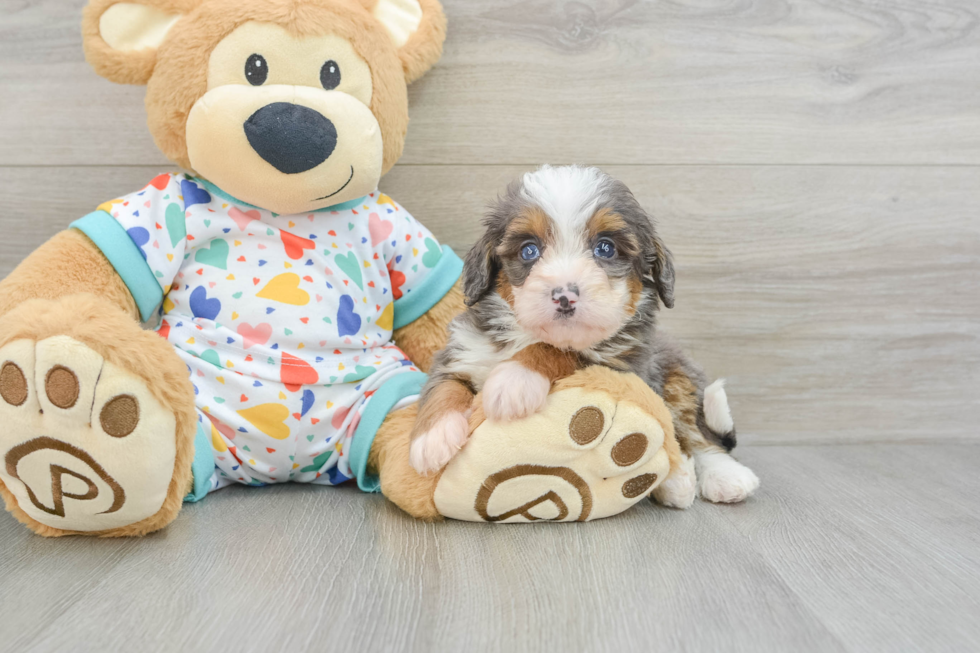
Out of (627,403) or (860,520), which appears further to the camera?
(860,520)

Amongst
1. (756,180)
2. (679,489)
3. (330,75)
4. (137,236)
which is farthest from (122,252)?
(756,180)

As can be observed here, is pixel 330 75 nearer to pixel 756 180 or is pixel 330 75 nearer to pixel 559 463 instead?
pixel 559 463

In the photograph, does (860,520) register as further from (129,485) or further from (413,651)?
(129,485)

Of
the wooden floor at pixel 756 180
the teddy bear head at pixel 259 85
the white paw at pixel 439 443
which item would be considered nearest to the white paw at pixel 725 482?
the wooden floor at pixel 756 180

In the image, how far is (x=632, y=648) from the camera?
0.93 meters

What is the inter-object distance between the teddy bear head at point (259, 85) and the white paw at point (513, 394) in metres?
0.56

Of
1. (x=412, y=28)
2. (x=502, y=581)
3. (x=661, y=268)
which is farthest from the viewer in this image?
(x=412, y=28)

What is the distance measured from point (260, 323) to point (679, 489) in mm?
934

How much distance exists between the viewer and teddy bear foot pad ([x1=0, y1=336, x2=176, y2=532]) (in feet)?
3.75

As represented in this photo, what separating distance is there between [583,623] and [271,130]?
1.04m

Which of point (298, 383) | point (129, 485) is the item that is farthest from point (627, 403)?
point (129, 485)

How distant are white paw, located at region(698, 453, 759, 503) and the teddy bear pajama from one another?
0.66m

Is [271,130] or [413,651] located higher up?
[271,130]

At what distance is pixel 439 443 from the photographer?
128 centimetres
